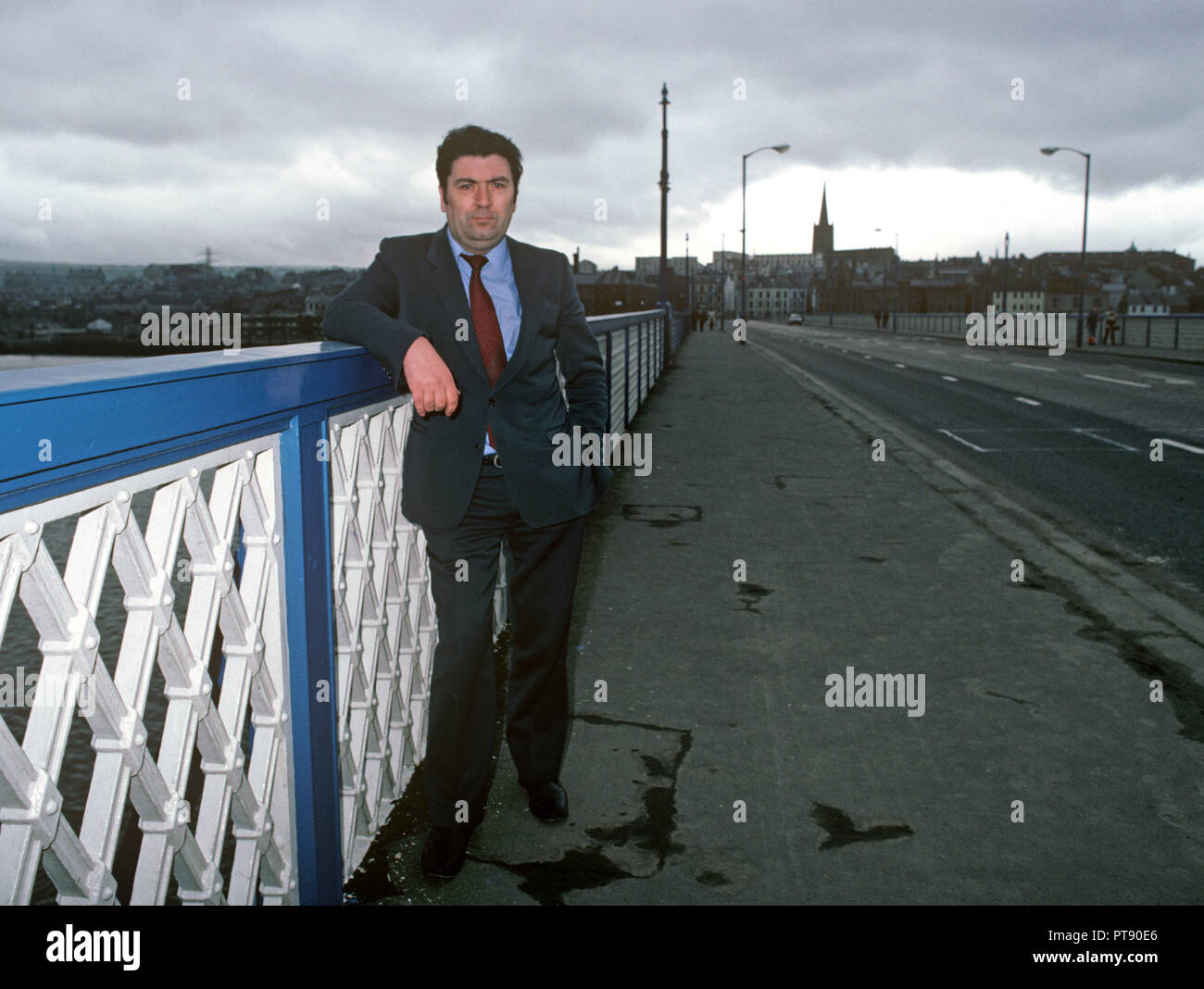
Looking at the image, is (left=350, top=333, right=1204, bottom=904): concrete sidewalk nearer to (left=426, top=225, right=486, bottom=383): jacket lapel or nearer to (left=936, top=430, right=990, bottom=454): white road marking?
(left=426, top=225, right=486, bottom=383): jacket lapel

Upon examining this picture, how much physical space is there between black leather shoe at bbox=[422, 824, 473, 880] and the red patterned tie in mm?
1108

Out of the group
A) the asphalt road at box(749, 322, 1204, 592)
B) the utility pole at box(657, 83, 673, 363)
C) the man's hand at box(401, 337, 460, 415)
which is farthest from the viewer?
the utility pole at box(657, 83, 673, 363)

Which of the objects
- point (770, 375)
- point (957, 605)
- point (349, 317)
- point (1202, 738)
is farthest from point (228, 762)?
point (770, 375)

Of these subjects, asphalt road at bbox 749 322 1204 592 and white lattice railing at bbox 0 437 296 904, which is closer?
white lattice railing at bbox 0 437 296 904

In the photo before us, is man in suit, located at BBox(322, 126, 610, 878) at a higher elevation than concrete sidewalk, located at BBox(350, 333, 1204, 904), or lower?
higher

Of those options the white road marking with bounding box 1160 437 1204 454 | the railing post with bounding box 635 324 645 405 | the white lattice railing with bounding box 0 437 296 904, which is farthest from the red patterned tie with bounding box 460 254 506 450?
the railing post with bounding box 635 324 645 405

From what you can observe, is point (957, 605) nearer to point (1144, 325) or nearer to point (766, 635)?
point (766, 635)

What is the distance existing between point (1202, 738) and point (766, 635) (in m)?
1.85

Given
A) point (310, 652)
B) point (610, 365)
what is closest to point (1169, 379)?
point (610, 365)

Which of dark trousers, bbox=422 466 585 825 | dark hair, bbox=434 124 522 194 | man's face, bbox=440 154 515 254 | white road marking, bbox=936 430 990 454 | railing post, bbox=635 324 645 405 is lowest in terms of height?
white road marking, bbox=936 430 990 454

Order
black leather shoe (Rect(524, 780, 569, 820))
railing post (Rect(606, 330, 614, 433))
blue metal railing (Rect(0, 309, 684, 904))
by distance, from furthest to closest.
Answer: railing post (Rect(606, 330, 614, 433)) < black leather shoe (Rect(524, 780, 569, 820)) < blue metal railing (Rect(0, 309, 684, 904))

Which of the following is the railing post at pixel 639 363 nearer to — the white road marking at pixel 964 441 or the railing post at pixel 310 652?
the white road marking at pixel 964 441

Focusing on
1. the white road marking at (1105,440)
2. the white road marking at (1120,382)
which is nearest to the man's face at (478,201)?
the white road marking at (1105,440)

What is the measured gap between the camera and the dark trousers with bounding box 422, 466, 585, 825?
299 centimetres
